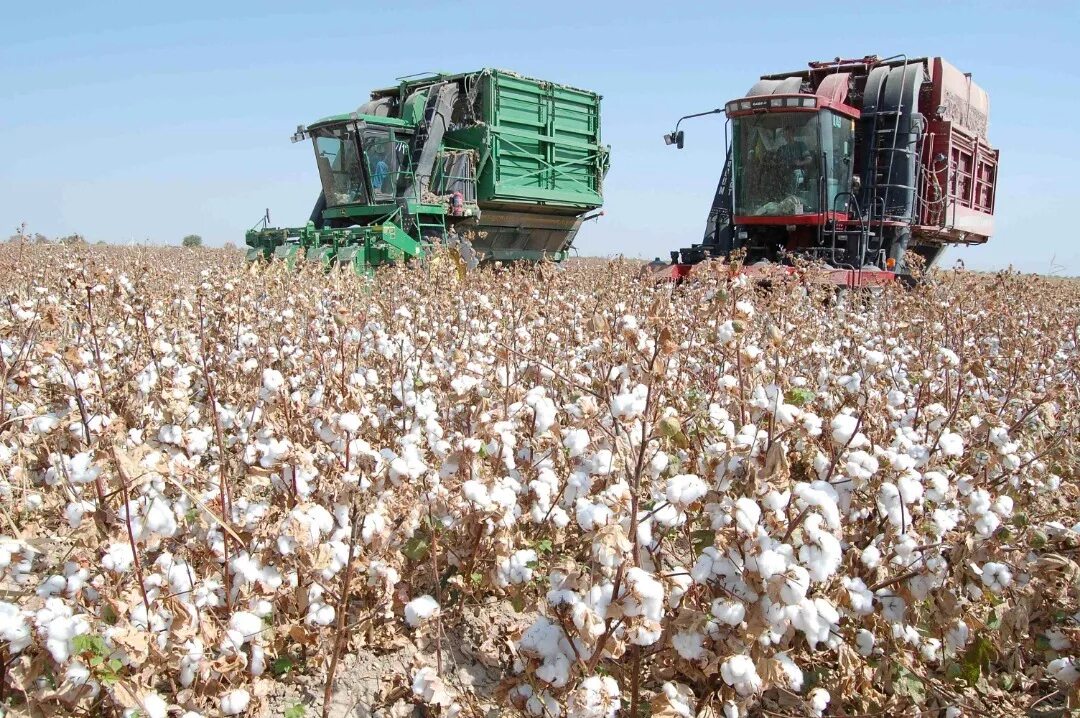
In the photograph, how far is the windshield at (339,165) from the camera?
49.0 feet

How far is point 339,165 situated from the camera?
1517 centimetres

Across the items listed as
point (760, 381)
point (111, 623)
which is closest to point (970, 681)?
point (760, 381)

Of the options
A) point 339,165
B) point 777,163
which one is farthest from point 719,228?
point 339,165

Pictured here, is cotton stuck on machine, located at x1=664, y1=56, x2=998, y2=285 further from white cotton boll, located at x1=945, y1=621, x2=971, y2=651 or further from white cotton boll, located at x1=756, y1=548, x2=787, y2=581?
white cotton boll, located at x1=756, y1=548, x2=787, y2=581

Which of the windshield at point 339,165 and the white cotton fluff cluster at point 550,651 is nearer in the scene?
the white cotton fluff cluster at point 550,651

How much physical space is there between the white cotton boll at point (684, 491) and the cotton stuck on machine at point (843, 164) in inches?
348

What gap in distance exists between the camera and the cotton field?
2.07 metres

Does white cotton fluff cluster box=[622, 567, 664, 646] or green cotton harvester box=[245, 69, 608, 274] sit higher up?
green cotton harvester box=[245, 69, 608, 274]

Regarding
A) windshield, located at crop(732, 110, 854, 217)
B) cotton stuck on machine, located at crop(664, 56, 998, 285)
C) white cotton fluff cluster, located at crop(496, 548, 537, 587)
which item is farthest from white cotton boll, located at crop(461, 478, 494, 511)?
windshield, located at crop(732, 110, 854, 217)

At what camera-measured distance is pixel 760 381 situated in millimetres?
3123

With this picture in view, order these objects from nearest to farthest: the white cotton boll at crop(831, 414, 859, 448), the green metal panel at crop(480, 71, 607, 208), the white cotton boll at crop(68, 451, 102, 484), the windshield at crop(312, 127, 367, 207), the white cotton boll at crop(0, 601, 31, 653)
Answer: the white cotton boll at crop(0, 601, 31, 653) → the white cotton boll at crop(68, 451, 102, 484) → the white cotton boll at crop(831, 414, 859, 448) → the windshield at crop(312, 127, 367, 207) → the green metal panel at crop(480, 71, 607, 208)

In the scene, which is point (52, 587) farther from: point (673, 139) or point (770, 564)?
point (673, 139)

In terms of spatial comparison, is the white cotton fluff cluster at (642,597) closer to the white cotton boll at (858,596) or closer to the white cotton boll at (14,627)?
the white cotton boll at (858,596)

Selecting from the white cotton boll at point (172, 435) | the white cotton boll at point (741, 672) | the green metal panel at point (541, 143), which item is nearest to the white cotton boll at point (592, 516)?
the white cotton boll at point (741, 672)
